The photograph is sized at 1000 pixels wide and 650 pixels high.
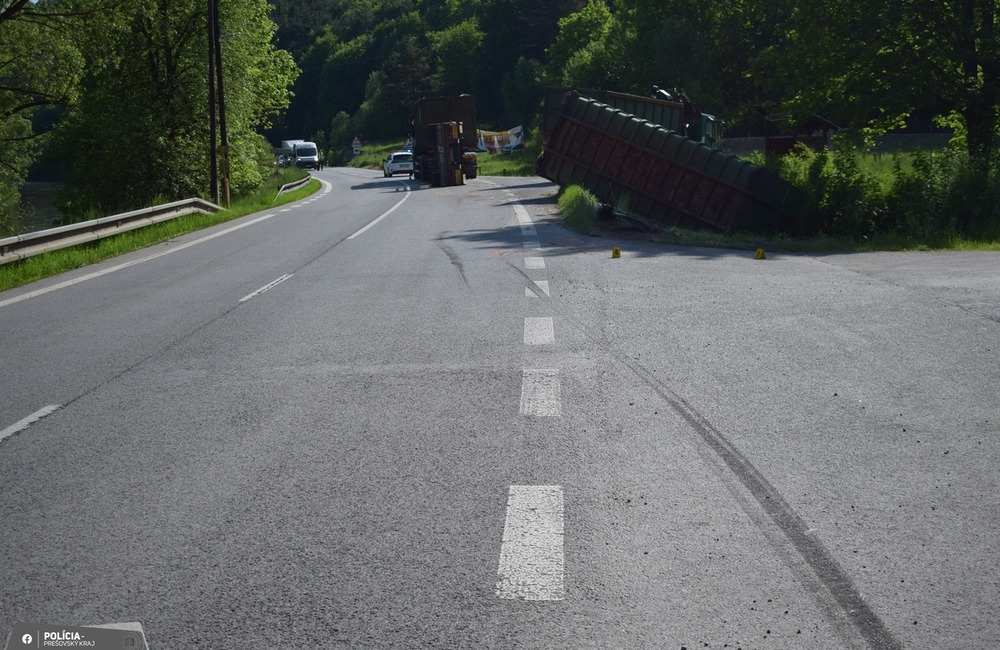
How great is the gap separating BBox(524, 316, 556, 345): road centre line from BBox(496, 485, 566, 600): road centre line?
4077 mm

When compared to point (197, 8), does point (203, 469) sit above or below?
below

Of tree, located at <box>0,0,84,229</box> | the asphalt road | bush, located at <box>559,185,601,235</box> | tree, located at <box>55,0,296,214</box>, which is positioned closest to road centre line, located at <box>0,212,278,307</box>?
the asphalt road

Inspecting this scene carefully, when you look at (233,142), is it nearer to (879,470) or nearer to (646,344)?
(646,344)

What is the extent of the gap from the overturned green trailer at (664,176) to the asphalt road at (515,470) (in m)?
8.20

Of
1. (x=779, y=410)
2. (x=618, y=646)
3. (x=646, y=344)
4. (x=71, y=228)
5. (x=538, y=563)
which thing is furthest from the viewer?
(x=71, y=228)

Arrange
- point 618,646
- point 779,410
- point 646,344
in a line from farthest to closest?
point 646,344
point 779,410
point 618,646

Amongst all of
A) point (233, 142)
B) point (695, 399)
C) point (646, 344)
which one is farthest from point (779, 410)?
point (233, 142)

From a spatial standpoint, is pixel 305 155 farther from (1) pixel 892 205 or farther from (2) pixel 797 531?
(2) pixel 797 531

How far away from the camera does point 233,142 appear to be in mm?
43000

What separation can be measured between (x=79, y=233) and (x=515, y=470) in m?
16.7

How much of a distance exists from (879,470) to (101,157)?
40.3 m

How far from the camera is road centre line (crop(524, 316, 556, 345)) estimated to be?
9547mm

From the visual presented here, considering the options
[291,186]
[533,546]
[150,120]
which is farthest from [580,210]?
[291,186]

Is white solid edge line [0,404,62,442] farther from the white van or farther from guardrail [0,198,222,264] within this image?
the white van
